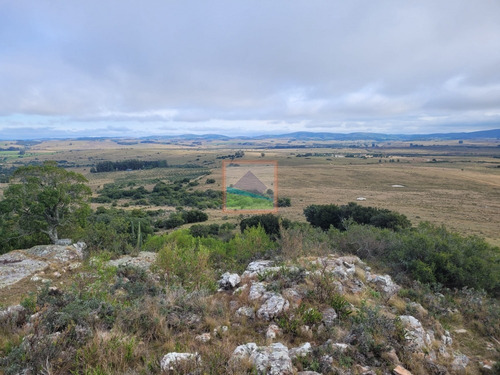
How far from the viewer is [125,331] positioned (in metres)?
4.74

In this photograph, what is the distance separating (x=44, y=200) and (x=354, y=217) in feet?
77.6

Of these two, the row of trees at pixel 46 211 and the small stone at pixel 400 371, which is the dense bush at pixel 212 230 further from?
the small stone at pixel 400 371

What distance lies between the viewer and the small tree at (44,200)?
1268cm

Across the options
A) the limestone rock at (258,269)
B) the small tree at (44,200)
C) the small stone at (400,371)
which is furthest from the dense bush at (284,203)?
the small stone at (400,371)

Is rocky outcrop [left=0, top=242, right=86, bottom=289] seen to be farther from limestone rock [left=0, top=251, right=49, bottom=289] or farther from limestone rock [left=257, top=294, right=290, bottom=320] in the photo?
limestone rock [left=257, top=294, right=290, bottom=320]

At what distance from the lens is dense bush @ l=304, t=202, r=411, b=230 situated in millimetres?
22250

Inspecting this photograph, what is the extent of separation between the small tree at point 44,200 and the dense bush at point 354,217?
Result: 1886 centimetres

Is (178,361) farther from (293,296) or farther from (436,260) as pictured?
(436,260)

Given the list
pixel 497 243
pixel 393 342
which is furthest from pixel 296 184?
pixel 393 342

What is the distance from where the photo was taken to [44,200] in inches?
503

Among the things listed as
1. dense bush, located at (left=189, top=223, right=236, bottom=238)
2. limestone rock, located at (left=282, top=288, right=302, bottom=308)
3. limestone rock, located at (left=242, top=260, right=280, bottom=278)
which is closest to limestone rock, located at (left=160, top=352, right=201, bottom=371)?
limestone rock, located at (left=282, top=288, right=302, bottom=308)

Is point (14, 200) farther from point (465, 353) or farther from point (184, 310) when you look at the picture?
point (465, 353)

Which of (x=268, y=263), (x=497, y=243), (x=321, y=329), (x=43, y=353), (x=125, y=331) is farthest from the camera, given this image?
(x=497, y=243)

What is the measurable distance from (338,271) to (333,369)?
3.52 meters
